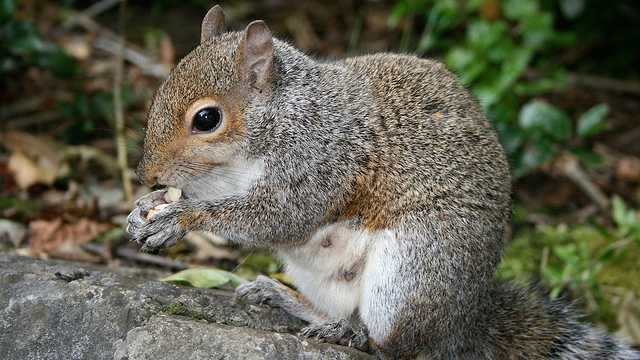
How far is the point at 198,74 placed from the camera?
3871 mm

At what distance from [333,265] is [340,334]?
28cm

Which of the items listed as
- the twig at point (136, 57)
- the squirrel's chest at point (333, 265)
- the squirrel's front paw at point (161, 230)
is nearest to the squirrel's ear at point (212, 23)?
the squirrel's front paw at point (161, 230)

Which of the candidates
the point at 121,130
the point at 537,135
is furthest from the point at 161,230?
the point at 537,135

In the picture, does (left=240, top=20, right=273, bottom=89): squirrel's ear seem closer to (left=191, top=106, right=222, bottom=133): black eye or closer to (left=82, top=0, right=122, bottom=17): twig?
(left=191, top=106, right=222, bottom=133): black eye

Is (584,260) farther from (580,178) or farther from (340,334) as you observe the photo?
(340,334)

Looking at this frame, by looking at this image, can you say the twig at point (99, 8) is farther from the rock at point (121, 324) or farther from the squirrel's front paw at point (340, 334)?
the squirrel's front paw at point (340, 334)

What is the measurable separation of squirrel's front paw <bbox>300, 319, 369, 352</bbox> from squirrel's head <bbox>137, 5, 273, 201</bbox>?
2.12 ft

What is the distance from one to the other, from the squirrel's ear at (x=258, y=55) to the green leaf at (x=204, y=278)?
1.06 meters

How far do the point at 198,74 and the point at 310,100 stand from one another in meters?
0.48

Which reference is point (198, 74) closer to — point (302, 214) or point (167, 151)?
point (167, 151)

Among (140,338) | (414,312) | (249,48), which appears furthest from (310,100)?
(140,338)

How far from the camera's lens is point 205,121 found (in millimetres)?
3787

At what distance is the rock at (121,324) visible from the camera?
343cm

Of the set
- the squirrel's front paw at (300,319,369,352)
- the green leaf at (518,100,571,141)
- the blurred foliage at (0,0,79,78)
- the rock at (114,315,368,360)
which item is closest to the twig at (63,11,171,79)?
the blurred foliage at (0,0,79,78)
